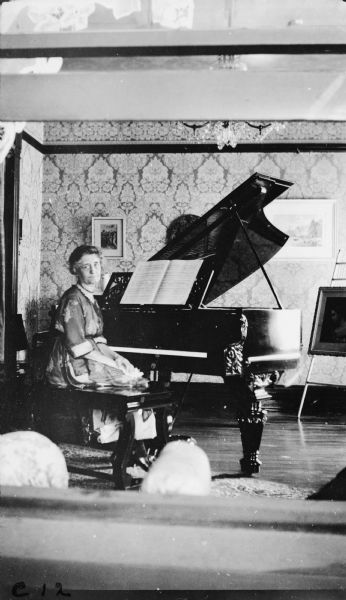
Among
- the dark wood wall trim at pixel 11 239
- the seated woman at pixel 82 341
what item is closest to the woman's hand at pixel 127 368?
the seated woman at pixel 82 341

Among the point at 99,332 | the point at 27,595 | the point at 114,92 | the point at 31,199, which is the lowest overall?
the point at 27,595

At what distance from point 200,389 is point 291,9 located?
2.28 metres

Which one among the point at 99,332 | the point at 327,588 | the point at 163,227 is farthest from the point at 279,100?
the point at 163,227

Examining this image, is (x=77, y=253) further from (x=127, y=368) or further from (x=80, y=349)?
(x=127, y=368)

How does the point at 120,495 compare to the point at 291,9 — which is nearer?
the point at 120,495

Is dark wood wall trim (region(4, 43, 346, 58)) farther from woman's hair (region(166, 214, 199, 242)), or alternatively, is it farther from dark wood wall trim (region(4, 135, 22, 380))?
woman's hair (region(166, 214, 199, 242))

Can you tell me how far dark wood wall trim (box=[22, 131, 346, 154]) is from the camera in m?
1.89

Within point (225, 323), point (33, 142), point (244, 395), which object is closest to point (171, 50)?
point (33, 142)

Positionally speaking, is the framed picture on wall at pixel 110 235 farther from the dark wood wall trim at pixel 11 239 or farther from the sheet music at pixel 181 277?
the dark wood wall trim at pixel 11 239

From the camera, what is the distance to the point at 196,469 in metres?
1.23

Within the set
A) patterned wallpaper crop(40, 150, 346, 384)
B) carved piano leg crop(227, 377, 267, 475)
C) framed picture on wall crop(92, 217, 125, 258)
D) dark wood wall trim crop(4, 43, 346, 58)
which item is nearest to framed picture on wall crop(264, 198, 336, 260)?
patterned wallpaper crop(40, 150, 346, 384)

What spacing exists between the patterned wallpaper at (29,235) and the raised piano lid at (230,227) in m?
1.04

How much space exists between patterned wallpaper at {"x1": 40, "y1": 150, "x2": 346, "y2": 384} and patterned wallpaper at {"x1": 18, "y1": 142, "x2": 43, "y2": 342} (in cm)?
4

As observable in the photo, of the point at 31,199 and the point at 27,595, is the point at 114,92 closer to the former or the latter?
the point at 31,199
